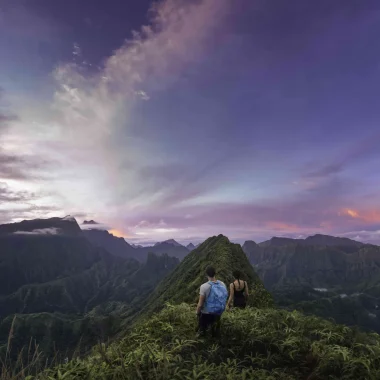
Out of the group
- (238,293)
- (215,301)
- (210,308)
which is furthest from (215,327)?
(238,293)

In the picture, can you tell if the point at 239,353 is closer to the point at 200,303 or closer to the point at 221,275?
the point at 200,303

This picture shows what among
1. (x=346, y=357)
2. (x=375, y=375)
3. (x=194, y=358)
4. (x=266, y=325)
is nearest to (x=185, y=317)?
(x=266, y=325)

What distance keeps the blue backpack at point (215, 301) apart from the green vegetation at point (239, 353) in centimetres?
91

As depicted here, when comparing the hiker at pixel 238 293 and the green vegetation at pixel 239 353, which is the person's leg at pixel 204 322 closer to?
the green vegetation at pixel 239 353

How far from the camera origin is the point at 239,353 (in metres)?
9.23

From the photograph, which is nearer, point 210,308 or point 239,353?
point 239,353

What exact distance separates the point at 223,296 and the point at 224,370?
3045 mm

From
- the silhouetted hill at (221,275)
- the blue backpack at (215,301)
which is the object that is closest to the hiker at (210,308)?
the blue backpack at (215,301)

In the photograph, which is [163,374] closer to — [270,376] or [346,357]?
[270,376]

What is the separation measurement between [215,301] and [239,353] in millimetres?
→ 1718

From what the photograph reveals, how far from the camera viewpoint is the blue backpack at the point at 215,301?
33.6 ft

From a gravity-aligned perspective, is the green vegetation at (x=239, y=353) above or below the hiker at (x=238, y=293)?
below

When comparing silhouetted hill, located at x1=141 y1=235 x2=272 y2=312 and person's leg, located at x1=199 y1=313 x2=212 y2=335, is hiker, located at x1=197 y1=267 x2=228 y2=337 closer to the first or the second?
person's leg, located at x1=199 y1=313 x2=212 y2=335

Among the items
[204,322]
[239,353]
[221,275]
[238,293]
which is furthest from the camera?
[221,275]
